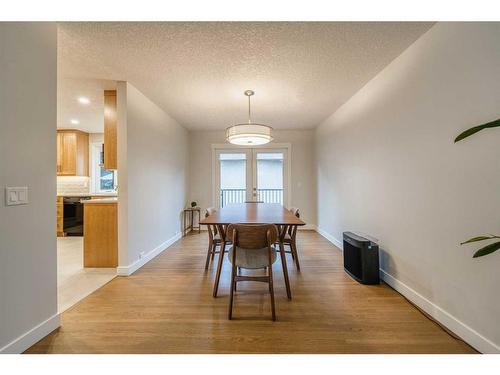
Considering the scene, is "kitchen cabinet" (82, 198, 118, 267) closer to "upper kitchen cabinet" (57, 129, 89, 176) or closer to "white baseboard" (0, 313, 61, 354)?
"white baseboard" (0, 313, 61, 354)

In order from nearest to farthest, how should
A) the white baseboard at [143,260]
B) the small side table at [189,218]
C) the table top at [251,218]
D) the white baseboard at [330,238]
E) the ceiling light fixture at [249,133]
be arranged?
the table top at [251,218] < the white baseboard at [143,260] < the ceiling light fixture at [249,133] < the white baseboard at [330,238] < the small side table at [189,218]

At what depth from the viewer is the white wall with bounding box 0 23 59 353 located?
145cm

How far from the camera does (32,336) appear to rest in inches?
62.5

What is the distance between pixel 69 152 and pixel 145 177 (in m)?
3.57

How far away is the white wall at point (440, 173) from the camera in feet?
4.89

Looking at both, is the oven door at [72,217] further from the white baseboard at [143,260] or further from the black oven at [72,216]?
the white baseboard at [143,260]

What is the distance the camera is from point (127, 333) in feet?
5.69

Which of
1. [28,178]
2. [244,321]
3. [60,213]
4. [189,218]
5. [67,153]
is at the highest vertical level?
[67,153]

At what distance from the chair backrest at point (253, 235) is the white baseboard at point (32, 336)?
4.96 feet

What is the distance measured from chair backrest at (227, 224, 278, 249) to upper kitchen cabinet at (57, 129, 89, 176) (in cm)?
540

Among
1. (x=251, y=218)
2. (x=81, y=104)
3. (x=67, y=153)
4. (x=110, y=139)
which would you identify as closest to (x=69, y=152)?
(x=67, y=153)

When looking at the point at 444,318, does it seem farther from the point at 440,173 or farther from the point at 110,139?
the point at 110,139

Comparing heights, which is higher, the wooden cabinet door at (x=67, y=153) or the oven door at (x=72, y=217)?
the wooden cabinet door at (x=67, y=153)

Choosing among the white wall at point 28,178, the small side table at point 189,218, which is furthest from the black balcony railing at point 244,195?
the white wall at point 28,178
